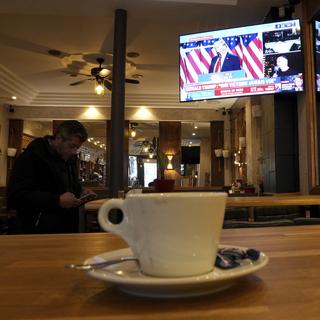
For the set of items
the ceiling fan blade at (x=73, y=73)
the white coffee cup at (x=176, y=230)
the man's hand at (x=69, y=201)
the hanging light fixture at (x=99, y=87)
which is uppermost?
the ceiling fan blade at (x=73, y=73)

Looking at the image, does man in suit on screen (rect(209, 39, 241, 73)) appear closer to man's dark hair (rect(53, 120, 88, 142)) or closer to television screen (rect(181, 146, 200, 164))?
man's dark hair (rect(53, 120, 88, 142))

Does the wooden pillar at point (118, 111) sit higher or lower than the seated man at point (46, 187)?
higher

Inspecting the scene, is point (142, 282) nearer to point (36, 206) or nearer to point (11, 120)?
point (36, 206)

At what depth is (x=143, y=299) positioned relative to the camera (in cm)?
42

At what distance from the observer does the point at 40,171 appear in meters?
2.11

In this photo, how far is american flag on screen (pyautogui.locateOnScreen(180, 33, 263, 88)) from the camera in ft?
11.5

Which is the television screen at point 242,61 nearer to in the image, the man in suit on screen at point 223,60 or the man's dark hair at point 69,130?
the man in suit on screen at point 223,60

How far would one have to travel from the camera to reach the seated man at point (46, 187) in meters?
2.00

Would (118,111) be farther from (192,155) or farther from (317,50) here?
(192,155)

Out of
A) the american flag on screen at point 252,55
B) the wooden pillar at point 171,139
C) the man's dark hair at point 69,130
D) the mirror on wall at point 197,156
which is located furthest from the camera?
the mirror on wall at point 197,156

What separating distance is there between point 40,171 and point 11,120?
27.8 ft

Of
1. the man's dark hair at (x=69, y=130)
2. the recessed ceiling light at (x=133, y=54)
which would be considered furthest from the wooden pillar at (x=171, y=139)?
the man's dark hair at (x=69, y=130)

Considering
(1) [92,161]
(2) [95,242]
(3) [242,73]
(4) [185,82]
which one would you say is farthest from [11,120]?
(2) [95,242]

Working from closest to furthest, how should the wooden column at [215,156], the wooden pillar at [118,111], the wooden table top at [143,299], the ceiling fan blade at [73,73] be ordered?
the wooden table top at [143,299] → the wooden pillar at [118,111] → the ceiling fan blade at [73,73] → the wooden column at [215,156]
